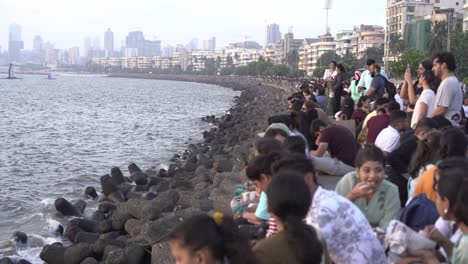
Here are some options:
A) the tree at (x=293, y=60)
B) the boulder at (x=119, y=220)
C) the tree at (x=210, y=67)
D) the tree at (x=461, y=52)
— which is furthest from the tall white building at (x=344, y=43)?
the boulder at (x=119, y=220)

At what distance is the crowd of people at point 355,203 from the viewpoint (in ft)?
8.14

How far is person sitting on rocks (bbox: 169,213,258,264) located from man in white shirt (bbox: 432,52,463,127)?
3858mm

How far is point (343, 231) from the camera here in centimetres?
Result: 301

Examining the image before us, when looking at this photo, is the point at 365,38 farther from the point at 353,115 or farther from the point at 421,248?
the point at 421,248

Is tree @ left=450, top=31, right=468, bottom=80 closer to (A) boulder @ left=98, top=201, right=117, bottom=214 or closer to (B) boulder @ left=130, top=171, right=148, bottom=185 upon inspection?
(B) boulder @ left=130, top=171, right=148, bottom=185

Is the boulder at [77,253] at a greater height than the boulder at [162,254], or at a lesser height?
lesser

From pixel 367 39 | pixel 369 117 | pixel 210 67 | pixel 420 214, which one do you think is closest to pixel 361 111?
pixel 369 117

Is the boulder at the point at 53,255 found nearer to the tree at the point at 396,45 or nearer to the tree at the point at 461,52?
the tree at the point at 461,52

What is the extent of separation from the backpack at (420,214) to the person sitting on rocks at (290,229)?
1.05 meters

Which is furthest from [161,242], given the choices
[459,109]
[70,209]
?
[70,209]

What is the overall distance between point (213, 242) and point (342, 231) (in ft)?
2.95

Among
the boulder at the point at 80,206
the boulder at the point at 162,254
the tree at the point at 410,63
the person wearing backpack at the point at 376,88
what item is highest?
the tree at the point at 410,63

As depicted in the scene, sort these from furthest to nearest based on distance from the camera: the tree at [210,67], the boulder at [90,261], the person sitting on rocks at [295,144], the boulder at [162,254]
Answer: the tree at [210,67] → the boulder at [90,261] → the boulder at [162,254] → the person sitting on rocks at [295,144]

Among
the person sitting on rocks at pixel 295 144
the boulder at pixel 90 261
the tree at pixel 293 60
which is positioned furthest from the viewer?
the tree at pixel 293 60
